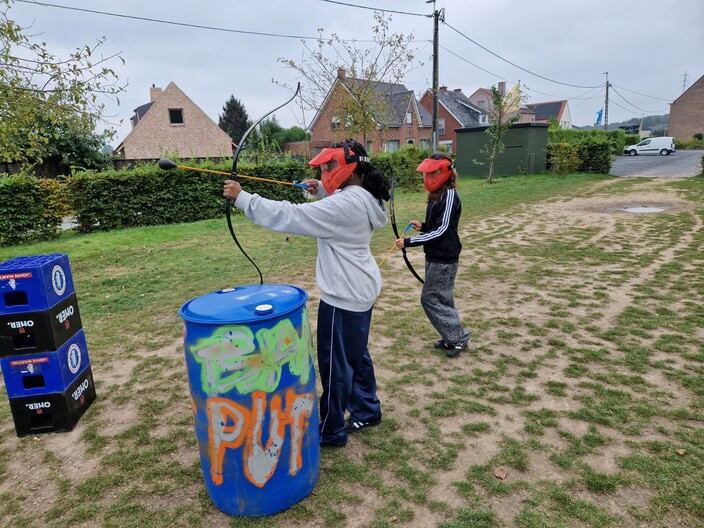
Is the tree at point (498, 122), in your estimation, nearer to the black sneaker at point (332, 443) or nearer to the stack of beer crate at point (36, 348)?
the black sneaker at point (332, 443)

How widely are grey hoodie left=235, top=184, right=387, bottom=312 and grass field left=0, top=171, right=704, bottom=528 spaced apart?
94mm

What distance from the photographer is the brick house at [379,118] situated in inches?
828

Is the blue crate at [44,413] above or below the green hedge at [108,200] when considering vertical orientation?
below

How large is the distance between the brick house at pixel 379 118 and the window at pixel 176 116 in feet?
30.5

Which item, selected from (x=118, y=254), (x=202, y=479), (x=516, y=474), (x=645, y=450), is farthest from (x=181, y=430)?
(x=118, y=254)

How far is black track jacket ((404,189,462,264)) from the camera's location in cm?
383

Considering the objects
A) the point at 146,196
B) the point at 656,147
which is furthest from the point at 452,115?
the point at 146,196

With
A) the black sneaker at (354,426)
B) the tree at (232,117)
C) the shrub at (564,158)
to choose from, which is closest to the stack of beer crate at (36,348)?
the black sneaker at (354,426)

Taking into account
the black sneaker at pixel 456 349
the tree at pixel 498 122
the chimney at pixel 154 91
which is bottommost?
the black sneaker at pixel 456 349

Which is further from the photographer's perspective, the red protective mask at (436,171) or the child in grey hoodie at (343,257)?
the red protective mask at (436,171)

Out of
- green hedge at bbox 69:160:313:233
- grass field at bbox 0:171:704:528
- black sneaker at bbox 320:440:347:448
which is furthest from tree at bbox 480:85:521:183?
black sneaker at bbox 320:440:347:448

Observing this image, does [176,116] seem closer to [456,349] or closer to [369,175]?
[456,349]

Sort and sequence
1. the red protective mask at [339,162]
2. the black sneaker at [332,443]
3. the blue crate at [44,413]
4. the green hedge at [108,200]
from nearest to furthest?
the red protective mask at [339,162] < the black sneaker at [332,443] < the blue crate at [44,413] < the green hedge at [108,200]

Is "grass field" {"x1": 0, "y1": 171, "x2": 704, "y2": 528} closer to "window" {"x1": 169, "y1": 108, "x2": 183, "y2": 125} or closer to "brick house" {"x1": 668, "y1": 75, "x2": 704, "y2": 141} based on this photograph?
"window" {"x1": 169, "y1": 108, "x2": 183, "y2": 125}
